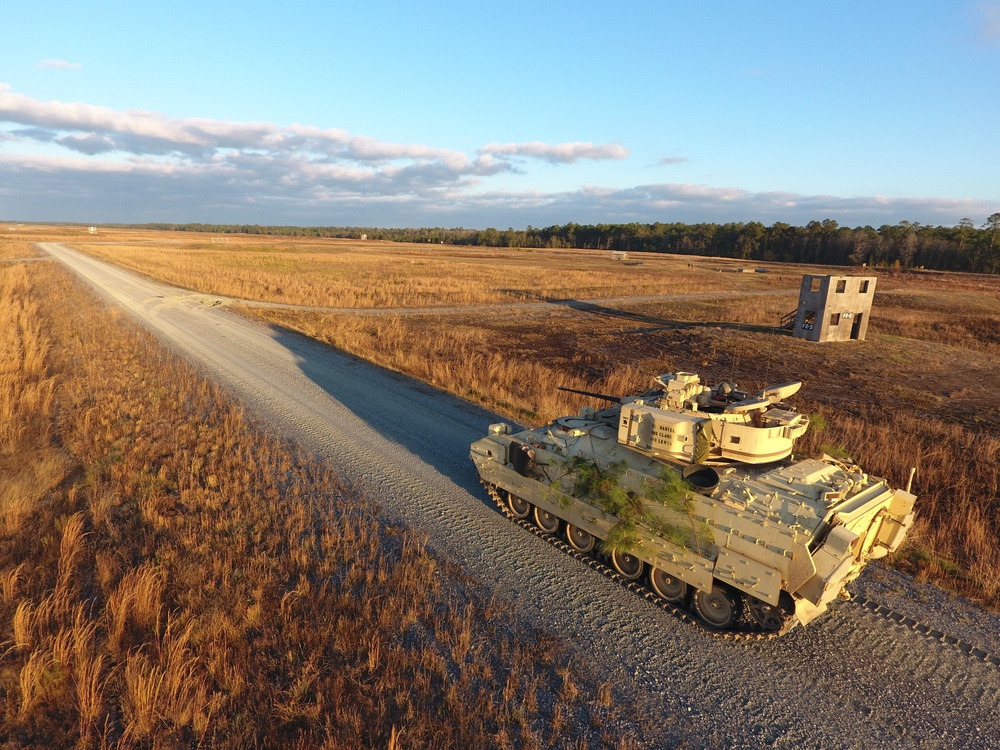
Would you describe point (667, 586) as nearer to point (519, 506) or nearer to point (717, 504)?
point (717, 504)

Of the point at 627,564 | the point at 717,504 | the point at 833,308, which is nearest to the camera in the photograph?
the point at 717,504

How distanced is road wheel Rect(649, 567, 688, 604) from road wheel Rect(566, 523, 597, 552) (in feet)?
3.46

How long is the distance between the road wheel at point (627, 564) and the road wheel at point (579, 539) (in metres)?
0.46

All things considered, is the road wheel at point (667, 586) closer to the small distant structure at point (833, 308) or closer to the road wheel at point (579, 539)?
the road wheel at point (579, 539)

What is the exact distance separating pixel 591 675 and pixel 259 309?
1169 inches

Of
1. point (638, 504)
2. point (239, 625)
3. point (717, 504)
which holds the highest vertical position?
point (717, 504)

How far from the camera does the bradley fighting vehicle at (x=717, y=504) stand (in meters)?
5.88

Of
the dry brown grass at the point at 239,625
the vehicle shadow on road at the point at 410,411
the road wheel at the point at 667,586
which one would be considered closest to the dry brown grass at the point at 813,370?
the vehicle shadow on road at the point at 410,411

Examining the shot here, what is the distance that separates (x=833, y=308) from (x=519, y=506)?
29.3 metres

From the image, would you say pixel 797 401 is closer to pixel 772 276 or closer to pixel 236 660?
pixel 236 660

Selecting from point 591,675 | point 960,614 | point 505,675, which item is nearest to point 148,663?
point 505,675

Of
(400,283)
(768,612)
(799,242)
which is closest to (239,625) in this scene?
(768,612)

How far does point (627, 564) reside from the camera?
7629 millimetres

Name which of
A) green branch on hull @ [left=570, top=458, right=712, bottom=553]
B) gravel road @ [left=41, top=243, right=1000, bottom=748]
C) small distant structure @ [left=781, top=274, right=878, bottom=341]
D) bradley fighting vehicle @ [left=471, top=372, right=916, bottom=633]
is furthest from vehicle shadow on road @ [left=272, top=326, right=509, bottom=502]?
small distant structure @ [left=781, top=274, right=878, bottom=341]
